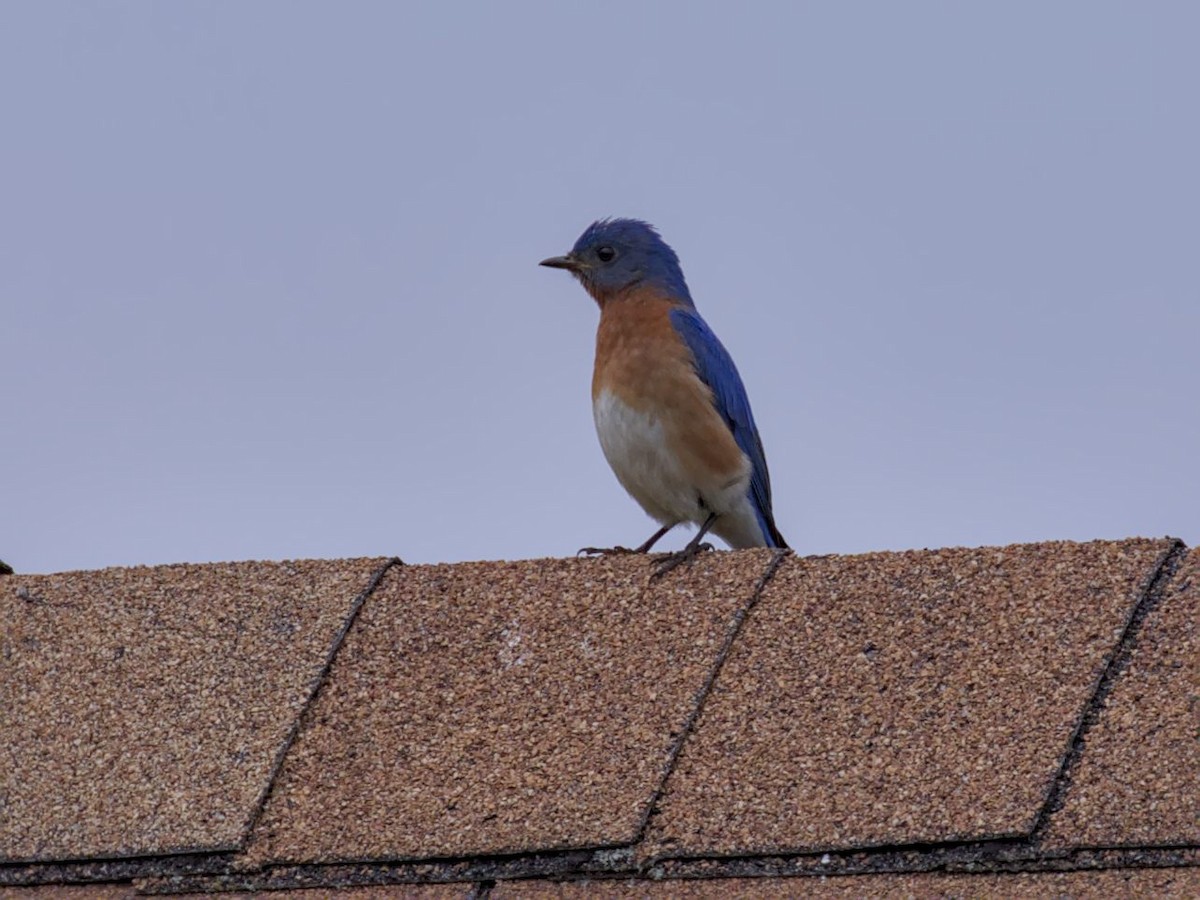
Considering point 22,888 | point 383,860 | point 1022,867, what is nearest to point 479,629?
point 383,860

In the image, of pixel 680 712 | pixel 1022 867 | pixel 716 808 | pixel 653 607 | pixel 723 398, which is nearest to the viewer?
pixel 1022 867

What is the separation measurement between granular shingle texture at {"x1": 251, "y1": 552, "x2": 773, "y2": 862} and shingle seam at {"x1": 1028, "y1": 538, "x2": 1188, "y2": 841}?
83 cm

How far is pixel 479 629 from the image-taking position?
531 cm

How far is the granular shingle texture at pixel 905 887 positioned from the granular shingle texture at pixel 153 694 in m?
0.77

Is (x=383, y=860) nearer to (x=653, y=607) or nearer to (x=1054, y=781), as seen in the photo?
(x=653, y=607)

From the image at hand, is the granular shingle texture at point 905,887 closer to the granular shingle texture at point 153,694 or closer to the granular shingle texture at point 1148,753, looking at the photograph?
the granular shingle texture at point 1148,753

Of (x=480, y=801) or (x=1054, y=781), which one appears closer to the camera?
(x=1054, y=781)

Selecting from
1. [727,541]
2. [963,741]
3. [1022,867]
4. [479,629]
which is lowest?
[1022,867]

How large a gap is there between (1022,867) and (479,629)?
155cm

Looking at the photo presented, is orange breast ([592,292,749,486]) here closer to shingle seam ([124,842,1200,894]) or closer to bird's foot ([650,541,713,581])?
bird's foot ([650,541,713,581])

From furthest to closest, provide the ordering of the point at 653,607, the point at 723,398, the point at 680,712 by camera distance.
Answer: the point at 723,398, the point at 653,607, the point at 680,712

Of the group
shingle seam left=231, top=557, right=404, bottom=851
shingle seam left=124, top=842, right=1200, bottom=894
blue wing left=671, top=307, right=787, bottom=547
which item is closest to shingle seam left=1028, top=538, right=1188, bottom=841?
shingle seam left=124, top=842, right=1200, bottom=894

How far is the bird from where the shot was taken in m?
7.77

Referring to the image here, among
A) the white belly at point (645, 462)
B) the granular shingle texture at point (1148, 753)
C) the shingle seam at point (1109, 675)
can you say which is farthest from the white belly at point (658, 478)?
the granular shingle texture at point (1148, 753)
